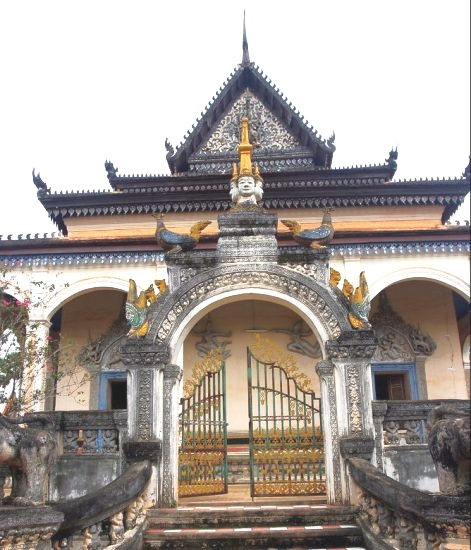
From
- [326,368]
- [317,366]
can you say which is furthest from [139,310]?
[326,368]

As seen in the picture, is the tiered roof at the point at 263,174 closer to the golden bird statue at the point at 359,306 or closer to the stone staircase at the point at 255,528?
the golden bird statue at the point at 359,306

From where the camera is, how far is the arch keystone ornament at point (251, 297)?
6965mm

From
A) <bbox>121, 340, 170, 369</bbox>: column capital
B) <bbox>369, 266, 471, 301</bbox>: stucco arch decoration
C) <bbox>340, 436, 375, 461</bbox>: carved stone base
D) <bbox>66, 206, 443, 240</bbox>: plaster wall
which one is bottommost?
<bbox>340, 436, 375, 461</bbox>: carved stone base

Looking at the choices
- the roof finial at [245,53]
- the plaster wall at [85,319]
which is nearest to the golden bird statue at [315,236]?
the plaster wall at [85,319]

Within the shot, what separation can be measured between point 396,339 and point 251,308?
3.74 m

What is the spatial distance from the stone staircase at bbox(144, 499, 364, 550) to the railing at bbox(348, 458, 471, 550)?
0.81 ft

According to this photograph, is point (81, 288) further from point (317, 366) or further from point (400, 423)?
point (400, 423)

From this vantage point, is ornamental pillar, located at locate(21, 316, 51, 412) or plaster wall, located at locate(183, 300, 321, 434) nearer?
ornamental pillar, located at locate(21, 316, 51, 412)

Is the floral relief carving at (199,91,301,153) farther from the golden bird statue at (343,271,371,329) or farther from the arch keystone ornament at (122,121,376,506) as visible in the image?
the golden bird statue at (343,271,371,329)

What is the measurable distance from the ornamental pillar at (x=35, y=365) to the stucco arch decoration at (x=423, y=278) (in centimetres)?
720

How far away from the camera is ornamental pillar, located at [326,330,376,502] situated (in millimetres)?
6820

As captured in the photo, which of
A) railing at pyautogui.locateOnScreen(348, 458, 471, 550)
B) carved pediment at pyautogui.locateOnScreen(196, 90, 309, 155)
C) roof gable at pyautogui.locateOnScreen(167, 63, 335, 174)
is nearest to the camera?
railing at pyautogui.locateOnScreen(348, 458, 471, 550)

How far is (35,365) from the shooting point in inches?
453

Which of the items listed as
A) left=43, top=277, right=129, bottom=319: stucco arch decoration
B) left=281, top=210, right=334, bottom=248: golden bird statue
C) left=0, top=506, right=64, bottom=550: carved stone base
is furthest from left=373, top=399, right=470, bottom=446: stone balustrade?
left=43, top=277, right=129, bottom=319: stucco arch decoration
